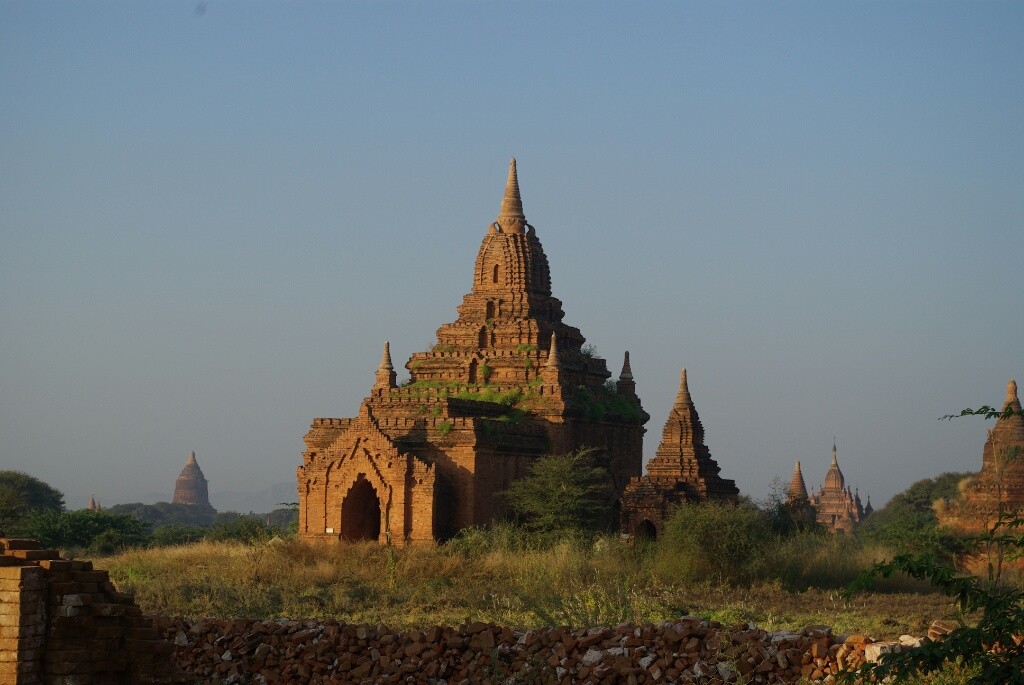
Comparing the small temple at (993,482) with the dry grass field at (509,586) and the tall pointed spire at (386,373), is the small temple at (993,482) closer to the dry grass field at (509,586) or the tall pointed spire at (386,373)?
the dry grass field at (509,586)

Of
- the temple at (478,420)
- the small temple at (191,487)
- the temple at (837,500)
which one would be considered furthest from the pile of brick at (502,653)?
the small temple at (191,487)

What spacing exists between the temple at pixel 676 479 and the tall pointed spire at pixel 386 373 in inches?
261

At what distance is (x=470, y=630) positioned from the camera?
17.4m

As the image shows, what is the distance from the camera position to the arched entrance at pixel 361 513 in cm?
3728

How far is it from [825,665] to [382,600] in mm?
10785

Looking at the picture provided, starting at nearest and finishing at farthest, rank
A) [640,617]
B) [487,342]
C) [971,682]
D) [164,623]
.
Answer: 1. [971,682]
2. [164,623]
3. [640,617]
4. [487,342]

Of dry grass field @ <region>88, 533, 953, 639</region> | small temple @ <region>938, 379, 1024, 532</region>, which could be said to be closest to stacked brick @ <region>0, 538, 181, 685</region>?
dry grass field @ <region>88, 533, 953, 639</region>

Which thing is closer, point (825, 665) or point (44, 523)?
point (825, 665)

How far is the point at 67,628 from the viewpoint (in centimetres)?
1470

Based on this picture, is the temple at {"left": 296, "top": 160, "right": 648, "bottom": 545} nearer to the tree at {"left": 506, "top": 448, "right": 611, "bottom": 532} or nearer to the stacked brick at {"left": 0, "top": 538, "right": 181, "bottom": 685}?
the tree at {"left": 506, "top": 448, "right": 611, "bottom": 532}

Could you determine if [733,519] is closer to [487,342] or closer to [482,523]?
[482,523]

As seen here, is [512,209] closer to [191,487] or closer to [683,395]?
[683,395]

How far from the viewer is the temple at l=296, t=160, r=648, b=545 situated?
120 ft

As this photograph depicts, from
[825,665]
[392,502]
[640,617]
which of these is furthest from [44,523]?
[825,665]
